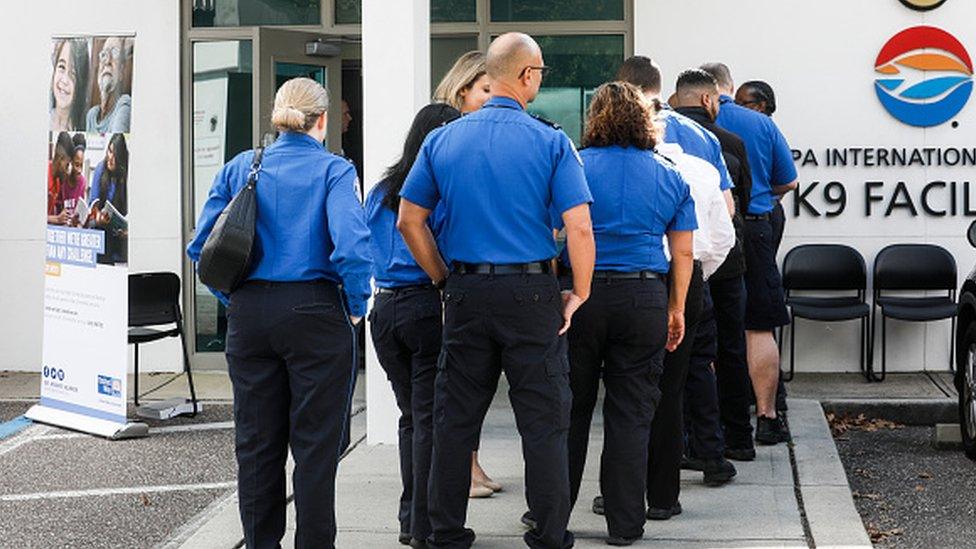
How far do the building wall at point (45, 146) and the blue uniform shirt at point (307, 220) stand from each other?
20.8 feet

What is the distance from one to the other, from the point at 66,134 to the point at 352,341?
4514mm

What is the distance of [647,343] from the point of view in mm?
6566

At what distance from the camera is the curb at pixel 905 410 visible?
34.4 feet

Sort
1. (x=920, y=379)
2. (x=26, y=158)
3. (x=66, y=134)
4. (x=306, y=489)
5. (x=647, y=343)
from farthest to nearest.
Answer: (x=26, y=158) → (x=920, y=379) → (x=66, y=134) → (x=647, y=343) → (x=306, y=489)

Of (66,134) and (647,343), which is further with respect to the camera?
(66,134)

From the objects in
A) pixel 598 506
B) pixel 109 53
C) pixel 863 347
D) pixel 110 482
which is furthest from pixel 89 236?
pixel 863 347

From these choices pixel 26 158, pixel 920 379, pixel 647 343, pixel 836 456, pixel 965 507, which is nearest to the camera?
pixel 647 343

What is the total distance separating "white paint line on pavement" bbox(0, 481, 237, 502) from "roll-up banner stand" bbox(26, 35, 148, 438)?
4.52 feet

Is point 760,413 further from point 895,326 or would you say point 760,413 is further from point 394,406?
point 895,326

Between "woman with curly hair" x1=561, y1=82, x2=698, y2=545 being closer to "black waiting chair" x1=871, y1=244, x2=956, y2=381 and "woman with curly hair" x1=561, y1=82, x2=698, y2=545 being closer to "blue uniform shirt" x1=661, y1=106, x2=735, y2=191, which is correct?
"blue uniform shirt" x1=661, y1=106, x2=735, y2=191

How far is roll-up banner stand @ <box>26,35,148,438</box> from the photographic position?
32.0 ft

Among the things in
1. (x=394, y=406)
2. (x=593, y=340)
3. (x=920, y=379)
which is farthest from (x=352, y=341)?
(x=920, y=379)

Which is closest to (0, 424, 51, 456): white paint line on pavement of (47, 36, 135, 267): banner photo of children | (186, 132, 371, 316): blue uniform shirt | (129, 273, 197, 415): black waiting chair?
(129, 273, 197, 415): black waiting chair

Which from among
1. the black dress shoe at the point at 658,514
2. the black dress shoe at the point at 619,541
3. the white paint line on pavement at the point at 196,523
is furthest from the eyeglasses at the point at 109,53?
the black dress shoe at the point at 619,541
